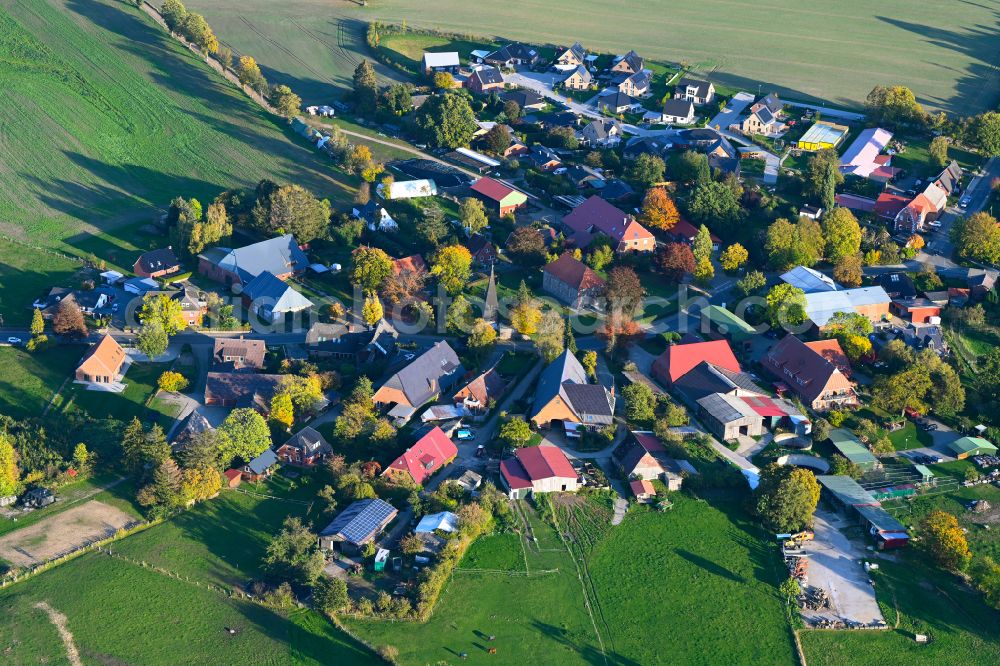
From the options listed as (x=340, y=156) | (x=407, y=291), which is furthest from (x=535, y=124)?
(x=407, y=291)

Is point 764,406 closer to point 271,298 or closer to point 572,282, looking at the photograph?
point 572,282

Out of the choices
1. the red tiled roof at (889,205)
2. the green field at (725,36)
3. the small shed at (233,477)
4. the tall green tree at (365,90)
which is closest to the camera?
the small shed at (233,477)

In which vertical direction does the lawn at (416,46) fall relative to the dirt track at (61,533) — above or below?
above

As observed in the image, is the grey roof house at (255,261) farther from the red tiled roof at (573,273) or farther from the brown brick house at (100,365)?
the red tiled roof at (573,273)

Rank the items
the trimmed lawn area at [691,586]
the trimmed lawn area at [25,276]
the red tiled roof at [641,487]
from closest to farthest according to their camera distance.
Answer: the trimmed lawn area at [691,586]
the red tiled roof at [641,487]
the trimmed lawn area at [25,276]

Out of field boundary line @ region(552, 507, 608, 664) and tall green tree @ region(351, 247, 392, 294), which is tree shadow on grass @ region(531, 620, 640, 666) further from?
tall green tree @ region(351, 247, 392, 294)

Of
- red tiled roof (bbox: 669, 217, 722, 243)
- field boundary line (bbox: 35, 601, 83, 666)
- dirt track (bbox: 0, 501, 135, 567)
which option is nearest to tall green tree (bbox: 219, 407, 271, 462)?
dirt track (bbox: 0, 501, 135, 567)

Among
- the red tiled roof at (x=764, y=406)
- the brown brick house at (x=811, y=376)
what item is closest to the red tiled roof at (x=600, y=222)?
the brown brick house at (x=811, y=376)
